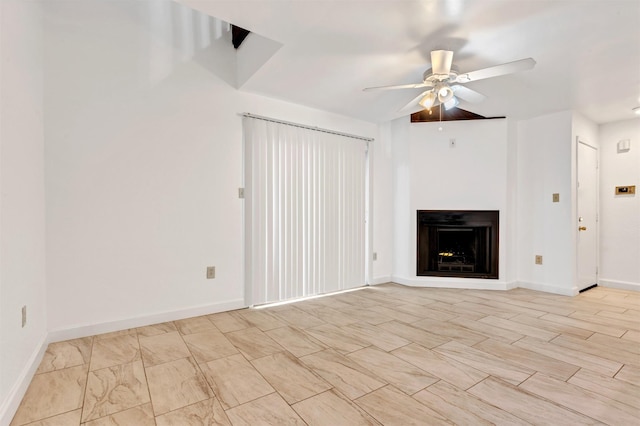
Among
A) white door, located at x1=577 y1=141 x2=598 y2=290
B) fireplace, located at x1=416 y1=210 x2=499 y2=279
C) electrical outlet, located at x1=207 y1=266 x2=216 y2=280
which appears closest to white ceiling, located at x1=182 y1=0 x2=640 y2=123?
white door, located at x1=577 y1=141 x2=598 y2=290

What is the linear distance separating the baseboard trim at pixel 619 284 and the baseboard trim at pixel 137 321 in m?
4.93

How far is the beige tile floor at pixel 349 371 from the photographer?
1.57 metres

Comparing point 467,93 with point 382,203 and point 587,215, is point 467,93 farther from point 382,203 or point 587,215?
point 587,215

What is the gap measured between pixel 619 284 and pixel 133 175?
610 centimetres

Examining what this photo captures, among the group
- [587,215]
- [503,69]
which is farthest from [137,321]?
[587,215]

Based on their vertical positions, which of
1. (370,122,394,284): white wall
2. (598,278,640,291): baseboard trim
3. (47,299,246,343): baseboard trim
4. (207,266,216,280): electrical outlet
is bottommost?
(598,278,640,291): baseboard trim

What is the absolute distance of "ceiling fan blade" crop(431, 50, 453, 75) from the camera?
2.32 metres

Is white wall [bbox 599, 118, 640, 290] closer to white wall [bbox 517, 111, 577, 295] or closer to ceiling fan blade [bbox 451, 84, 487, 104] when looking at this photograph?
white wall [bbox 517, 111, 577, 295]

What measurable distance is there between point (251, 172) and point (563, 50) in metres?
2.87

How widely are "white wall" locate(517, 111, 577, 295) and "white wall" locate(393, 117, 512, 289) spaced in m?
0.30

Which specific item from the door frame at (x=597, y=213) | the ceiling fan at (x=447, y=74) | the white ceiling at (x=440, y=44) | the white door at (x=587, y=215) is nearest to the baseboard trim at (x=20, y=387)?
the white ceiling at (x=440, y=44)

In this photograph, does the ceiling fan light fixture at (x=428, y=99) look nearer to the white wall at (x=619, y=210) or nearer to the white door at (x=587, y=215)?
the white door at (x=587, y=215)

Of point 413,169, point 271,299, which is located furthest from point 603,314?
point 271,299

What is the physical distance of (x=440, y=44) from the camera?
234 centimetres
